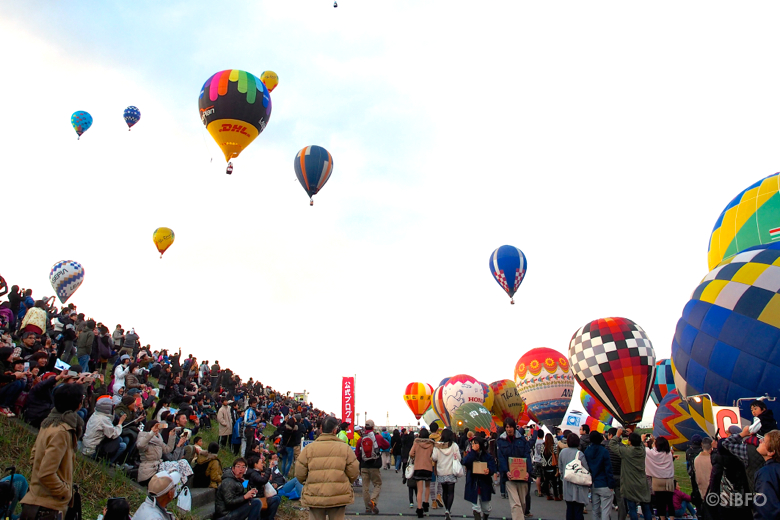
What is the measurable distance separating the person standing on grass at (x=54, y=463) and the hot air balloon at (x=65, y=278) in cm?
2767

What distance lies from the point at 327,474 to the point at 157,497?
6.37ft

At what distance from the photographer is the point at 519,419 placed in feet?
103

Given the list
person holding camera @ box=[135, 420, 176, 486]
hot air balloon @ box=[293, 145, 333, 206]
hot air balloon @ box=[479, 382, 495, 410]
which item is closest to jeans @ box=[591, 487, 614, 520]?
person holding camera @ box=[135, 420, 176, 486]

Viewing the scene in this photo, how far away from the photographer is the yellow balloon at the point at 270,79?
32.3m

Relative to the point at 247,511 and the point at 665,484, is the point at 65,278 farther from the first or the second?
the point at 665,484

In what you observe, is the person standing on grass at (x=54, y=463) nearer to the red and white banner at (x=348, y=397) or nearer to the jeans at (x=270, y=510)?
the jeans at (x=270, y=510)

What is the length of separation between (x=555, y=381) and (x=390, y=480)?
1160cm

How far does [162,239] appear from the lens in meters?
33.0

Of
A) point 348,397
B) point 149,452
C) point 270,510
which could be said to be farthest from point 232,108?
point 348,397

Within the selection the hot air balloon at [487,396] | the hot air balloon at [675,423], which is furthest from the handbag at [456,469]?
the hot air balloon at [487,396]

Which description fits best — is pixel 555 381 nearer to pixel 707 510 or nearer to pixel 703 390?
pixel 703 390

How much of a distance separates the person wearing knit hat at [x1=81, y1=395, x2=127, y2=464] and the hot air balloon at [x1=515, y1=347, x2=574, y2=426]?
22.2 meters

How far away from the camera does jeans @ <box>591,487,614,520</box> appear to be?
8633mm

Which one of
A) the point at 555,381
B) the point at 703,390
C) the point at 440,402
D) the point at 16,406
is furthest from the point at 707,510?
the point at 440,402
